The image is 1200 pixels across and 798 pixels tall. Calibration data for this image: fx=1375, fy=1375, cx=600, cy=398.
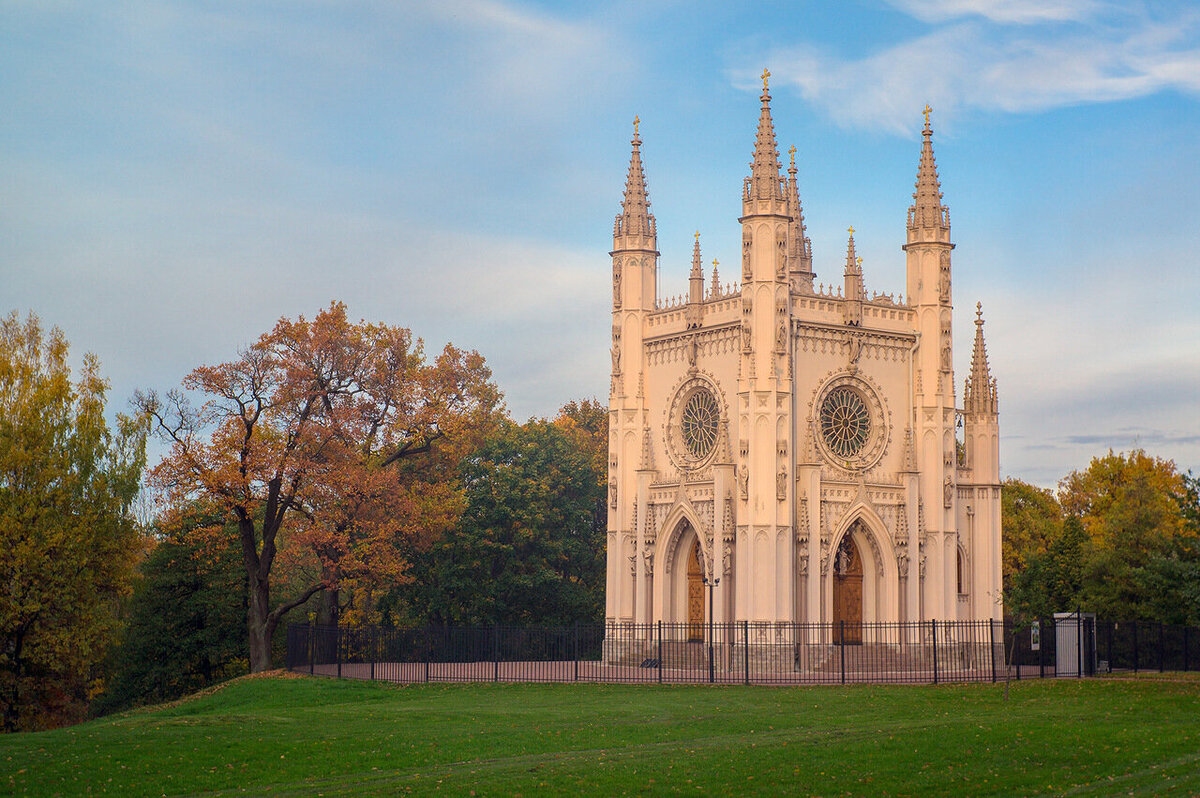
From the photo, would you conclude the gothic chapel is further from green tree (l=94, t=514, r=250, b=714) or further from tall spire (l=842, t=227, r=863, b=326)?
green tree (l=94, t=514, r=250, b=714)

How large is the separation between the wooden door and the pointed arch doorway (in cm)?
480

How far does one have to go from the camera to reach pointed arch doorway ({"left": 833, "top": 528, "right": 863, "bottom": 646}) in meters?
49.6

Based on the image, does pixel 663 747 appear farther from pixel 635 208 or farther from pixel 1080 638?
pixel 635 208

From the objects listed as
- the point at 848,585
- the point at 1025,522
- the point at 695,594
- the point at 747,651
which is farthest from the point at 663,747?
the point at 1025,522

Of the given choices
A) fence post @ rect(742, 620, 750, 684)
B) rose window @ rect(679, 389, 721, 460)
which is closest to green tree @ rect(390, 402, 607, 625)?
rose window @ rect(679, 389, 721, 460)

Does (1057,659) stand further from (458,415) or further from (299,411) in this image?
(299,411)

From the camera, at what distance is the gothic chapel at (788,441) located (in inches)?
1866

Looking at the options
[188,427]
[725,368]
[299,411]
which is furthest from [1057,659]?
[188,427]

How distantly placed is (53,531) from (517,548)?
22070 millimetres

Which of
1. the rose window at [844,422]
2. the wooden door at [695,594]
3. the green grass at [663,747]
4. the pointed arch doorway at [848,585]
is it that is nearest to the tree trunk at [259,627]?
the green grass at [663,747]

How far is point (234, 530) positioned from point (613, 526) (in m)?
15.9

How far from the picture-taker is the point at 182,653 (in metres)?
52.4

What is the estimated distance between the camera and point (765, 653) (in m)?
A: 45.6

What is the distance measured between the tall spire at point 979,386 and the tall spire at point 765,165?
11.6 meters
